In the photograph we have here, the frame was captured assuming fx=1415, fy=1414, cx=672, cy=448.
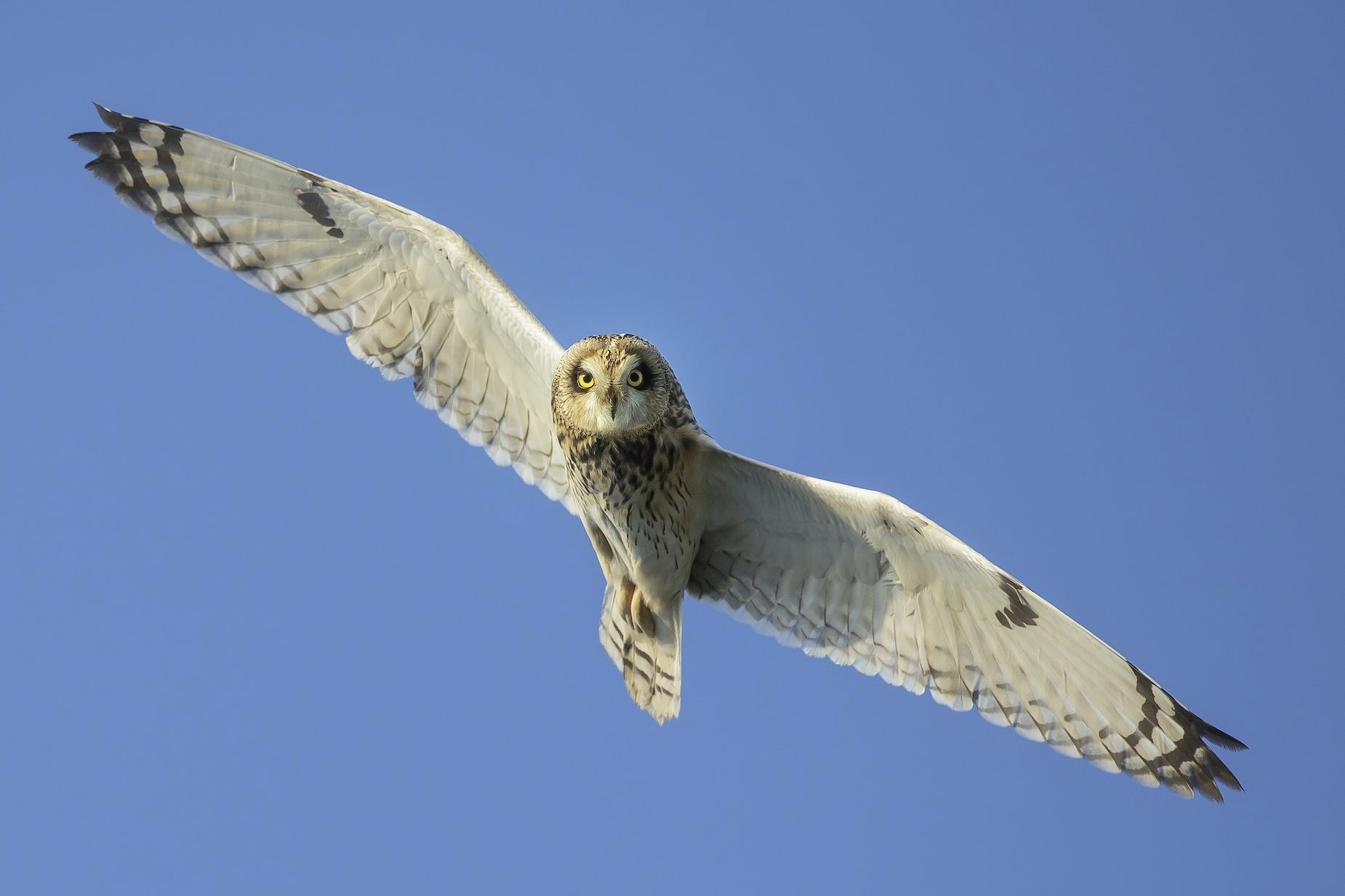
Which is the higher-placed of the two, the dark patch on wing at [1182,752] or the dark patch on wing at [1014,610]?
the dark patch on wing at [1014,610]

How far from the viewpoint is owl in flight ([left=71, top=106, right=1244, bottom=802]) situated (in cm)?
535

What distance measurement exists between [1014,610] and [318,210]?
316 cm

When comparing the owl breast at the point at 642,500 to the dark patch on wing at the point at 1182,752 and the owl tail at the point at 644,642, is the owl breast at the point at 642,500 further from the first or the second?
the dark patch on wing at the point at 1182,752

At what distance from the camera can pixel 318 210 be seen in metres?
5.67

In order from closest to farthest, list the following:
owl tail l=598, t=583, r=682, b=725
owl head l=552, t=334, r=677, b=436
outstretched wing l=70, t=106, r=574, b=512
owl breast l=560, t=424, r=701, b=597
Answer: owl head l=552, t=334, r=677, b=436 → owl breast l=560, t=424, r=701, b=597 → owl tail l=598, t=583, r=682, b=725 → outstretched wing l=70, t=106, r=574, b=512

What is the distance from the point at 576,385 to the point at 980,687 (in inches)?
78.2

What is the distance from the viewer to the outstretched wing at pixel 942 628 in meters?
5.37

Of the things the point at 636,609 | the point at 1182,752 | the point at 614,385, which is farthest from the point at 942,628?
the point at 614,385

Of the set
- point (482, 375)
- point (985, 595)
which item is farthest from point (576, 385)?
point (985, 595)

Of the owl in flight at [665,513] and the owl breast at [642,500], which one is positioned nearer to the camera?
the owl breast at [642,500]

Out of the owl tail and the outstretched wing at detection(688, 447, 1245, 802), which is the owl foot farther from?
the outstretched wing at detection(688, 447, 1245, 802)

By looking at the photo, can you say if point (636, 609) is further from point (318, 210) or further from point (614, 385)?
point (318, 210)

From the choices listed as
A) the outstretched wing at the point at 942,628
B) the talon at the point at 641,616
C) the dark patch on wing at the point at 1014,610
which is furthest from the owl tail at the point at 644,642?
the dark patch on wing at the point at 1014,610

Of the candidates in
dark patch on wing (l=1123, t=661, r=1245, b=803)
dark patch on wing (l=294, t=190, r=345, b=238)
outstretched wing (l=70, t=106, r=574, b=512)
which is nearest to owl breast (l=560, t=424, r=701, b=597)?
outstretched wing (l=70, t=106, r=574, b=512)
